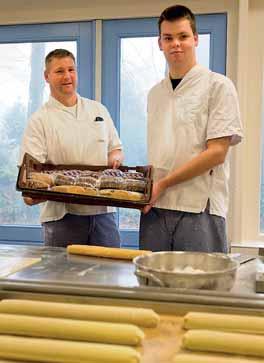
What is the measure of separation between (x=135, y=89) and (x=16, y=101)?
770mm

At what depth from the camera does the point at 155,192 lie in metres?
1.77

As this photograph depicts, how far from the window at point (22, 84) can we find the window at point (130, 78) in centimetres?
12

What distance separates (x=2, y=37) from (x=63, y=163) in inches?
54.8

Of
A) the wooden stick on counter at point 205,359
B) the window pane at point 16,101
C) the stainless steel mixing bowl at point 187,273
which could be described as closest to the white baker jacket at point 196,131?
the stainless steel mixing bowl at point 187,273

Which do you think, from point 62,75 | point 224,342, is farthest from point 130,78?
point 224,342

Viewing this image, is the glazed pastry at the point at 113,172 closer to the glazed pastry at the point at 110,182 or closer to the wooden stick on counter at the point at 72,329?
the glazed pastry at the point at 110,182

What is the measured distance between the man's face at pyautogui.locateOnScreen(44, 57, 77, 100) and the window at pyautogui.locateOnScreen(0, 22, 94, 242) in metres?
0.83

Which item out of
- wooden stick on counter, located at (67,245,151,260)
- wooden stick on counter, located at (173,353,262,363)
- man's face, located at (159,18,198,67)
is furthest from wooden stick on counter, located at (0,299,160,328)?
man's face, located at (159,18,198,67)

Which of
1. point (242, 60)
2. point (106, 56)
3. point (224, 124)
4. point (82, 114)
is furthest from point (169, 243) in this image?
point (106, 56)

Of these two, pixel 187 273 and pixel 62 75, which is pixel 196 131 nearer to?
pixel 62 75

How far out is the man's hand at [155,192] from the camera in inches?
69.2

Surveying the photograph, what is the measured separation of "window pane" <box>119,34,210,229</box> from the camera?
2.87m

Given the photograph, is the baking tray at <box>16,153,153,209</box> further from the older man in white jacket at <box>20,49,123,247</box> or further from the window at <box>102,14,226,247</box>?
the window at <box>102,14,226,247</box>

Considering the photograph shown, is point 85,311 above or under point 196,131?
under
